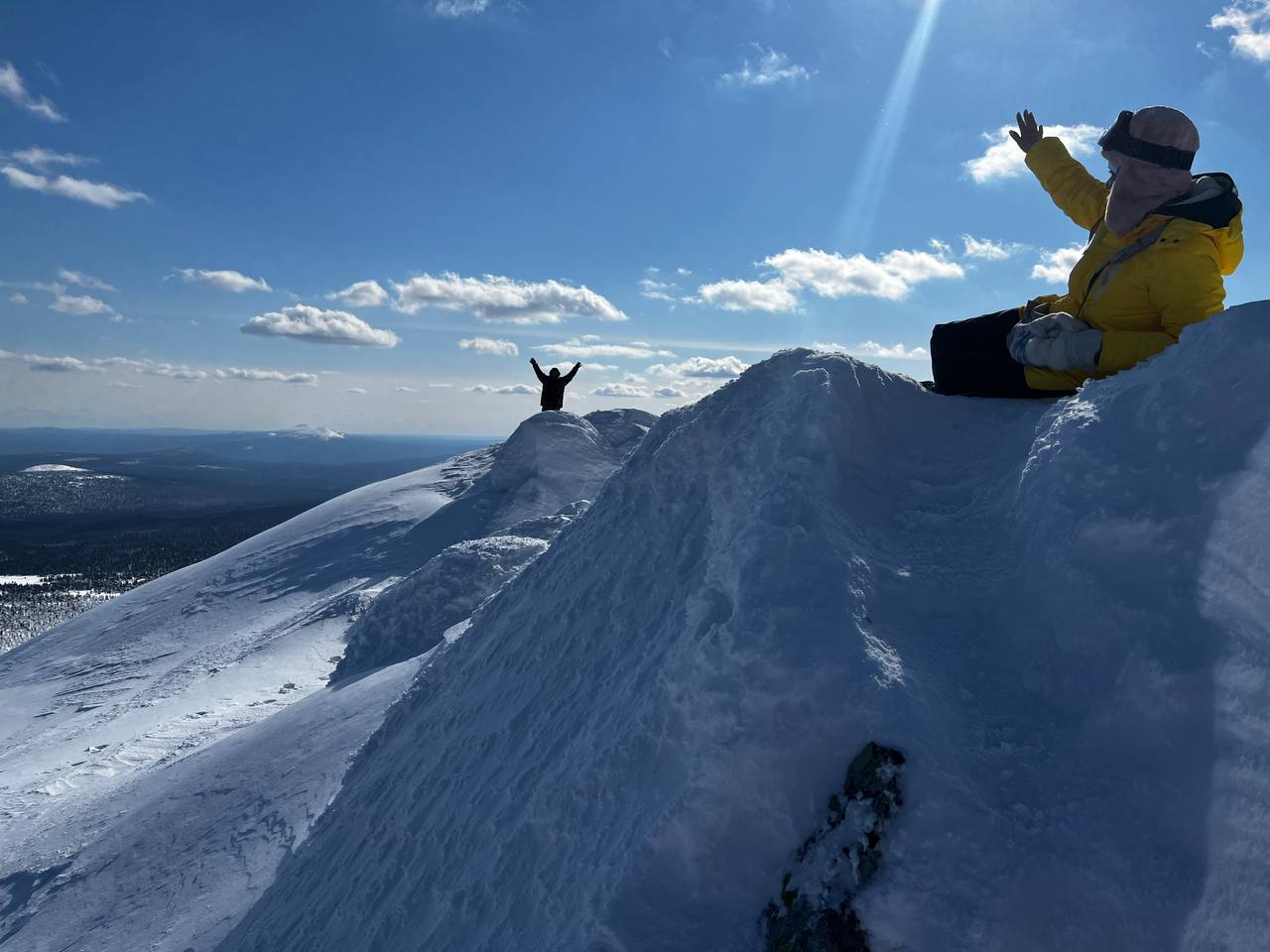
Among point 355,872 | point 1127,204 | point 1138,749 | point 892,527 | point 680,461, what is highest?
point 1127,204

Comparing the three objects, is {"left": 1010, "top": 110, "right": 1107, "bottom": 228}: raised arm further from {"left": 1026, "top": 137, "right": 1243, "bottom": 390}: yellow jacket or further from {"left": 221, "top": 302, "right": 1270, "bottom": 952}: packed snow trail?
{"left": 221, "top": 302, "right": 1270, "bottom": 952}: packed snow trail

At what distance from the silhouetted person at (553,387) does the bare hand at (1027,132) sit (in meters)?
20.1

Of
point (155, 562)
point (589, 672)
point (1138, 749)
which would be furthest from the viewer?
point (155, 562)

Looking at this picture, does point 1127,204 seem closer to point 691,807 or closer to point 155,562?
point 691,807

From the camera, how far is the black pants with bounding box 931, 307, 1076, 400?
238 inches

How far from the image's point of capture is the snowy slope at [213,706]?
7.50m

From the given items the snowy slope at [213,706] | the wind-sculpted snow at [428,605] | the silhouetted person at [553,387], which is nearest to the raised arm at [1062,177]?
the wind-sculpted snow at [428,605]

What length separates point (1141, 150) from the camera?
459cm

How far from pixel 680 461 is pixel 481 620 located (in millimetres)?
3454

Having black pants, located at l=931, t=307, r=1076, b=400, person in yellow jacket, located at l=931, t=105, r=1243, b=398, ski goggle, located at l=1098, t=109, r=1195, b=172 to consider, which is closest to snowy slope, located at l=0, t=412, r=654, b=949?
black pants, located at l=931, t=307, r=1076, b=400

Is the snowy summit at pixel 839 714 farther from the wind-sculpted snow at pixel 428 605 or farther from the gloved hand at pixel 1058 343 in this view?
the wind-sculpted snow at pixel 428 605

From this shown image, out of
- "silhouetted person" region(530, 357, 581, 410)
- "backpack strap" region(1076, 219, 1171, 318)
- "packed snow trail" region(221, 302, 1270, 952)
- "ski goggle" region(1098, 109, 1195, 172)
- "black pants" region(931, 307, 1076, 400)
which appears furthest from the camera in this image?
"silhouetted person" region(530, 357, 581, 410)

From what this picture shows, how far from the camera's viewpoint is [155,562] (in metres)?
125

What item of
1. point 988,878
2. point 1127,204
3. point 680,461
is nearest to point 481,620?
point 680,461
